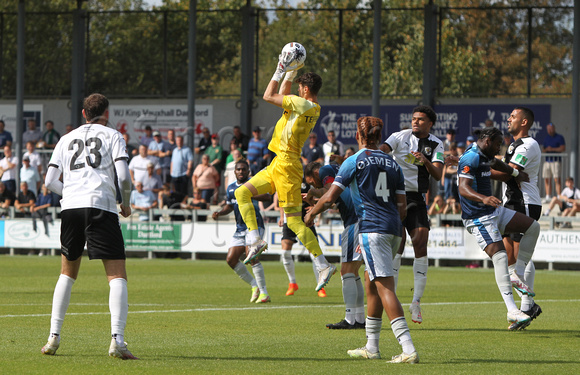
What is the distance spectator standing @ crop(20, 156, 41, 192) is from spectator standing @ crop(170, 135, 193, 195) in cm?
439

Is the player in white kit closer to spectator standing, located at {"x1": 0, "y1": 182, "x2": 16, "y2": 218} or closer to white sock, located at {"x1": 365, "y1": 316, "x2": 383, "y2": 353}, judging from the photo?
white sock, located at {"x1": 365, "y1": 316, "x2": 383, "y2": 353}

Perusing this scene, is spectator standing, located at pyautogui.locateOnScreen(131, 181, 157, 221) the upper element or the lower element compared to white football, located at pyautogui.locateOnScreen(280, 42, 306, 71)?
lower

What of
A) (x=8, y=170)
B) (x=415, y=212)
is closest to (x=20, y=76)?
(x=8, y=170)

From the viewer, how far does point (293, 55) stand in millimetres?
11383

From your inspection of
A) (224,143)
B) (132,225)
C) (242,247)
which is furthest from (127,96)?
(242,247)

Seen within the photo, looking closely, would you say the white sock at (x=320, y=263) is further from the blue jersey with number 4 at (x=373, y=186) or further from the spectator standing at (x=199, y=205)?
the spectator standing at (x=199, y=205)

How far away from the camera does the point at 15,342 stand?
366 inches

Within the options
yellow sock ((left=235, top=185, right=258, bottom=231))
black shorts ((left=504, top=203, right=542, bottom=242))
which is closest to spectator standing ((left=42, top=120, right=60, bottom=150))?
yellow sock ((left=235, top=185, right=258, bottom=231))

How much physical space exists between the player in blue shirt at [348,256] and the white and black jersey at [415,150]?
3.28ft

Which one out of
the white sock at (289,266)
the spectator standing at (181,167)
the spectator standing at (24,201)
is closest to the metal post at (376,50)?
the spectator standing at (181,167)

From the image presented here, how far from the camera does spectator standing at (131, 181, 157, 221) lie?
26922 mm

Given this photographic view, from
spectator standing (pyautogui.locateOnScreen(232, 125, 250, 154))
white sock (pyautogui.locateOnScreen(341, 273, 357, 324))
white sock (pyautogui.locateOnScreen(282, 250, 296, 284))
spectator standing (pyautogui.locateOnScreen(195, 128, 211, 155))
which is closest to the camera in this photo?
white sock (pyautogui.locateOnScreen(341, 273, 357, 324))

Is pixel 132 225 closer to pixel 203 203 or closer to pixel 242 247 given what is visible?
pixel 203 203

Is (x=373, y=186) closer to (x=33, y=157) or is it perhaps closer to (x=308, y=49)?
(x=33, y=157)
